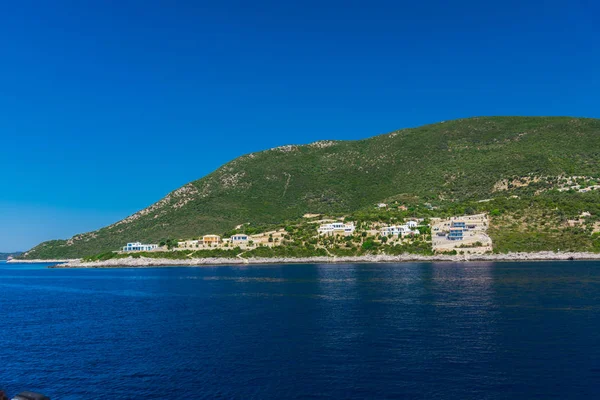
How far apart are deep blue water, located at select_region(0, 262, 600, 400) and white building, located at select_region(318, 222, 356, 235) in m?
76.0

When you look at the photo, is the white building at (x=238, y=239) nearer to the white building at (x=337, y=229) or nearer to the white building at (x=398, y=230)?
the white building at (x=337, y=229)

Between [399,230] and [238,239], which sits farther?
[238,239]

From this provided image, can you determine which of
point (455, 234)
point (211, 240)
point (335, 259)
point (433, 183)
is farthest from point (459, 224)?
point (211, 240)

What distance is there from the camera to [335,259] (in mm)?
121188

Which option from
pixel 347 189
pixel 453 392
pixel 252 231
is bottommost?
pixel 453 392

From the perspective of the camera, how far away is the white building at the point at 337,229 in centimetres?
13388

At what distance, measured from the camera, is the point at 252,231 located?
14975 centimetres

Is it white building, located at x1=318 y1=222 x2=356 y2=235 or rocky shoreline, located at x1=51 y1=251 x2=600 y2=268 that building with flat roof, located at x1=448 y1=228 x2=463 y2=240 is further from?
white building, located at x1=318 y1=222 x2=356 y2=235

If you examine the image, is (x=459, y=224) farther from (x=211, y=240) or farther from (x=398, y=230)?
(x=211, y=240)

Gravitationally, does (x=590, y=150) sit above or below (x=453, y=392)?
above

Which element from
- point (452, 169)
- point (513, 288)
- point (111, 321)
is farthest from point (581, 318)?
point (452, 169)

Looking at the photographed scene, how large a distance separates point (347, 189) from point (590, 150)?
307 ft

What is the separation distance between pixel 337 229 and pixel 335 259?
52.8ft

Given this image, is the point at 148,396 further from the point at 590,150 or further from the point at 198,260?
the point at 590,150
